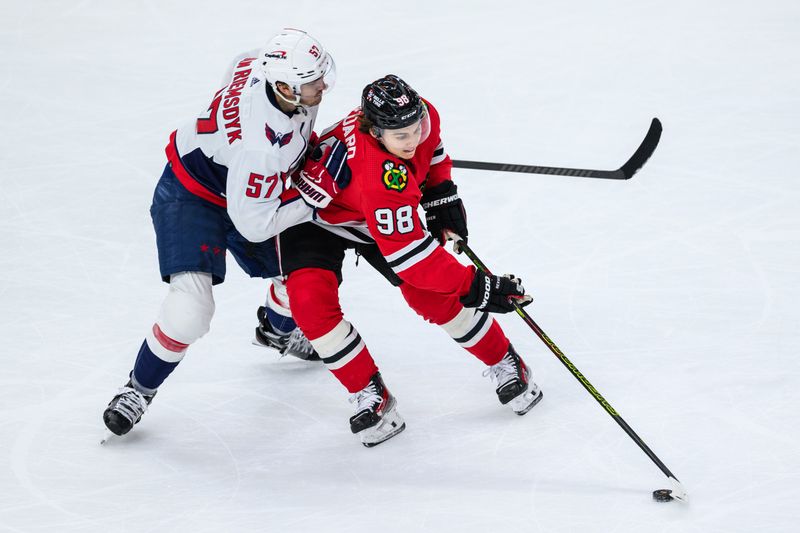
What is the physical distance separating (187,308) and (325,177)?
57 cm

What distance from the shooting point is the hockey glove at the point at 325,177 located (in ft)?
9.47

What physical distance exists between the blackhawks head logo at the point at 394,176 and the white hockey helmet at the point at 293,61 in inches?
12.8

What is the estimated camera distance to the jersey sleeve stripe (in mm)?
2816

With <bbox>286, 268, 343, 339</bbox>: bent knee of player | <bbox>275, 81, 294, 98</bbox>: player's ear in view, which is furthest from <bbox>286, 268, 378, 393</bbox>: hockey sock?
<bbox>275, 81, 294, 98</bbox>: player's ear

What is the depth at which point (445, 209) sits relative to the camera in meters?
3.20

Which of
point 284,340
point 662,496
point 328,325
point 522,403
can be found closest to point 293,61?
point 328,325

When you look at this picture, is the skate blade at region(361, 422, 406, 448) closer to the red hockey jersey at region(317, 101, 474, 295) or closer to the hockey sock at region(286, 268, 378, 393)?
the hockey sock at region(286, 268, 378, 393)

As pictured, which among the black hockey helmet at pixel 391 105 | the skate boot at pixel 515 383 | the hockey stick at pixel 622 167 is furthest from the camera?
the hockey stick at pixel 622 167

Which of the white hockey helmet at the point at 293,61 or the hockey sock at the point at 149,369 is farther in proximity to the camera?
the hockey sock at the point at 149,369

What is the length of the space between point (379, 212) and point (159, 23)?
449cm

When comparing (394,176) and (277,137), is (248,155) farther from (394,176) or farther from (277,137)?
(394,176)

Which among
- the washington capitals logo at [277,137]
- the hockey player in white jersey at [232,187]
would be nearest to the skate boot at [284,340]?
the hockey player in white jersey at [232,187]

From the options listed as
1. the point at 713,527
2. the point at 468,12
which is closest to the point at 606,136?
the point at 468,12

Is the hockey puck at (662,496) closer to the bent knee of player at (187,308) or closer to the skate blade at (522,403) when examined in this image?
the skate blade at (522,403)
